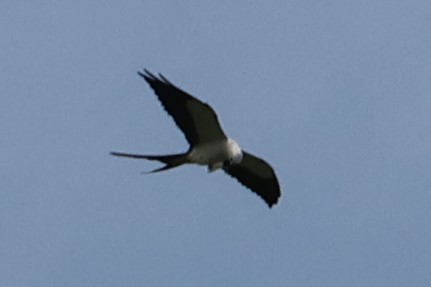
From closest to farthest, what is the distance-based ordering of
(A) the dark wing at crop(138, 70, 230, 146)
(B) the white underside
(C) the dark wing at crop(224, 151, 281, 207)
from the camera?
(A) the dark wing at crop(138, 70, 230, 146), (B) the white underside, (C) the dark wing at crop(224, 151, 281, 207)

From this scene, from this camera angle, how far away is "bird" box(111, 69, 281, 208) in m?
29.6

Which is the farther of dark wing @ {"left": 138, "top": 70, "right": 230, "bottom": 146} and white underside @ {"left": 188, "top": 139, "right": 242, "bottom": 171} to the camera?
white underside @ {"left": 188, "top": 139, "right": 242, "bottom": 171}

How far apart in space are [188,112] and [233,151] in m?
1.27

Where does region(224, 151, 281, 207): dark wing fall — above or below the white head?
above

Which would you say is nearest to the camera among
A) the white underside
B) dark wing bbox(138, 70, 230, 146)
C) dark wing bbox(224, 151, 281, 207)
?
dark wing bbox(138, 70, 230, 146)

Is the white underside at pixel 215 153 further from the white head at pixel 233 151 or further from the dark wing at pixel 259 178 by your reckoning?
the dark wing at pixel 259 178

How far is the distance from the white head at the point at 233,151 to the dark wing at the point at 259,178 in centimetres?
76

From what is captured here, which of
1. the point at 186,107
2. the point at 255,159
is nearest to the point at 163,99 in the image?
the point at 186,107

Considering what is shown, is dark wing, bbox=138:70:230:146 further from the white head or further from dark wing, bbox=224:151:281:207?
dark wing, bbox=224:151:281:207

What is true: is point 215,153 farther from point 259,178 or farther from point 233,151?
point 259,178

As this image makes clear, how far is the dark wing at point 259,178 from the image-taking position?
31734mm

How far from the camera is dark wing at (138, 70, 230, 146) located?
96.4 ft

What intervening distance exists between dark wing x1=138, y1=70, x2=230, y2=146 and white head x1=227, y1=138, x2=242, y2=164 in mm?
182

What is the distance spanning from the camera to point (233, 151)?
30.7m
